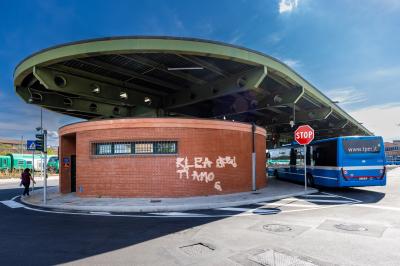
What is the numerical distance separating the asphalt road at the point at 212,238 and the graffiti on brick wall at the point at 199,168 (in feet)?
11.7

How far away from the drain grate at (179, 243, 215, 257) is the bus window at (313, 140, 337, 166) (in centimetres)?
1208

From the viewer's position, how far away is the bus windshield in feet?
50.2

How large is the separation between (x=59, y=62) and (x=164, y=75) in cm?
594

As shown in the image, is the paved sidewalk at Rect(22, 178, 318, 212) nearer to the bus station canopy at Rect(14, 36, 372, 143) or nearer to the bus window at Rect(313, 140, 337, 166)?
the bus window at Rect(313, 140, 337, 166)

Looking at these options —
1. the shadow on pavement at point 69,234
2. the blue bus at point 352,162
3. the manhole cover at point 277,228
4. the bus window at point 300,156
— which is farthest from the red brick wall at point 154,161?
the bus window at point 300,156

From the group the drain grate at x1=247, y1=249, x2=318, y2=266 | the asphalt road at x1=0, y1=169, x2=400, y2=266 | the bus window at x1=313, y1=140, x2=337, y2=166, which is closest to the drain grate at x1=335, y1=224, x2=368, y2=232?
the asphalt road at x1=0, y1=169, x2=400, y2=266

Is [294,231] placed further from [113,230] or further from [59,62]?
[59,62]

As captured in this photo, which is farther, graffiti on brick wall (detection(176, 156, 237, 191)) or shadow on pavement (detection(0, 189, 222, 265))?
graffiti on brick wall (detection(176, 156, 237, 191))

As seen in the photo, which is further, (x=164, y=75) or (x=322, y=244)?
(x=164, y=75)

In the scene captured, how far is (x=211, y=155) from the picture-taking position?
1479 cm

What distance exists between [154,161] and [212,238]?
300 inches

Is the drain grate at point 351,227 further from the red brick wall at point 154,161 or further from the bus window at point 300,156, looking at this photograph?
the bus window at point 300,156

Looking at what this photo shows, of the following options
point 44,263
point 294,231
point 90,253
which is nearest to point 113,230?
point 90,253

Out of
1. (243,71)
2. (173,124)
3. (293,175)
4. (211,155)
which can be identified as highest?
(243,71)
